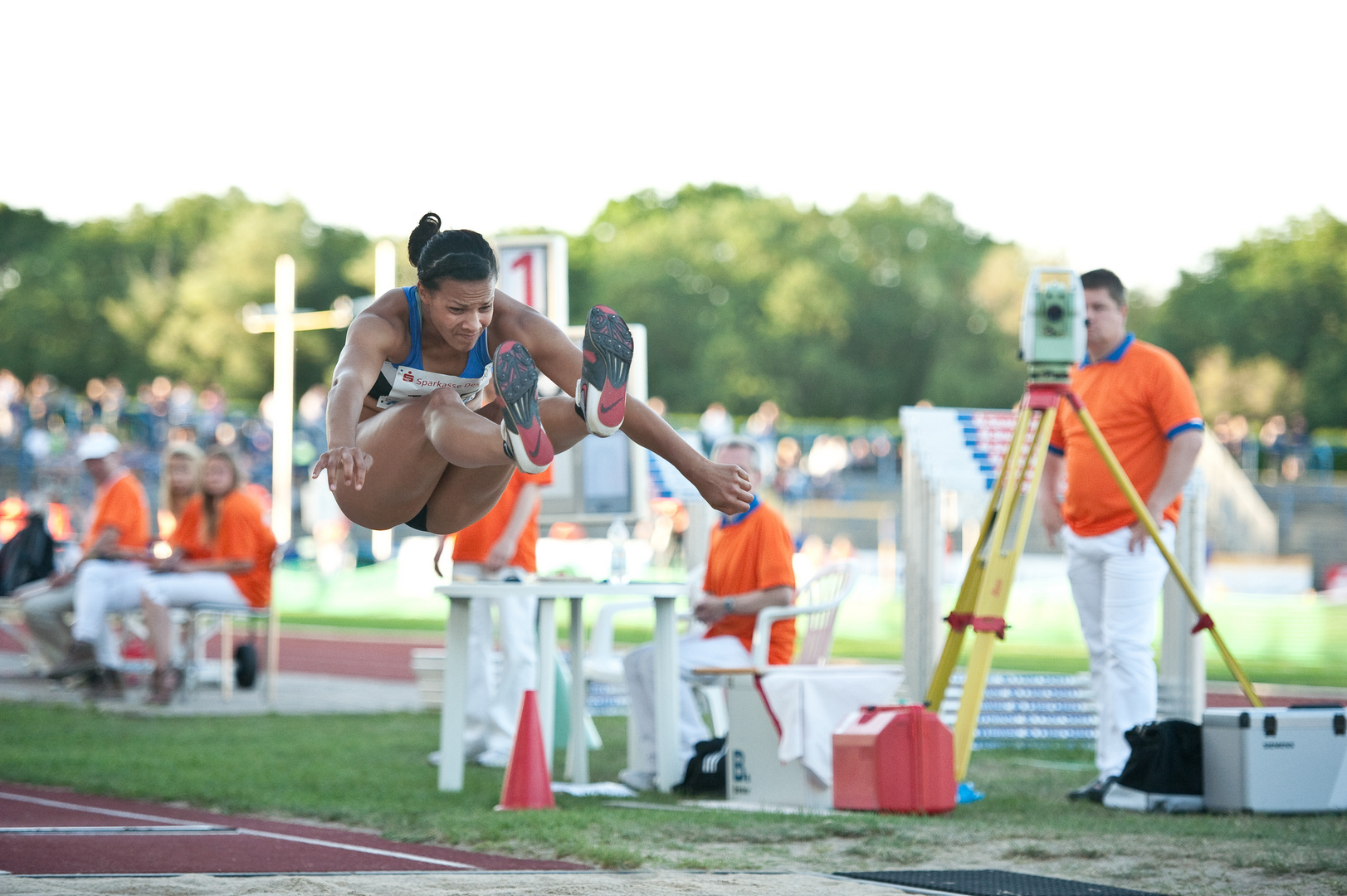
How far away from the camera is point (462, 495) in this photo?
5.05 m

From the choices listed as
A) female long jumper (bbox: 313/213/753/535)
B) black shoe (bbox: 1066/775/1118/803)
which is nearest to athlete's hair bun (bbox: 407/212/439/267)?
female long jumper (bbox: 313/213/753/535)

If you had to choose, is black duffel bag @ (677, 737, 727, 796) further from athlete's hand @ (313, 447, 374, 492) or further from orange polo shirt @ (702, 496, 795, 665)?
athlete's hand @ (313, 447, 374, 492)

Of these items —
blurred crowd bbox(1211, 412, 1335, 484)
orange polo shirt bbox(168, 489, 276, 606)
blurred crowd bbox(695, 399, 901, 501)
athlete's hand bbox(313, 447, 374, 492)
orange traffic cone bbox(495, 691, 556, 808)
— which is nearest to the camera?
athlete's hand bbox(313, 447, 374, 492)

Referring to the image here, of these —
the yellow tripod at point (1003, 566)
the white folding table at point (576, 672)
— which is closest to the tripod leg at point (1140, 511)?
the yellow tripod at point (1003, 566)

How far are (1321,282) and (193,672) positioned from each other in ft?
171

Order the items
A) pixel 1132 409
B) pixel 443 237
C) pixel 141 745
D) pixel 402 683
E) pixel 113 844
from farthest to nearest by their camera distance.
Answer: pixel 402 683
pixel 141 745
pixel 1132 409
pixel 113 844
pixel 443 237

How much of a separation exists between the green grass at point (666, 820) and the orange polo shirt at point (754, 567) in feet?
3.18

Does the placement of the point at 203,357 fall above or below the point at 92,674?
above

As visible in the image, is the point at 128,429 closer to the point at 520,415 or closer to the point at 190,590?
the point at 190,590

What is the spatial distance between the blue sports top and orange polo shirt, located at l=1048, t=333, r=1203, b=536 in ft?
9.65

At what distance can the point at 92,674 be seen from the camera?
1023 cm

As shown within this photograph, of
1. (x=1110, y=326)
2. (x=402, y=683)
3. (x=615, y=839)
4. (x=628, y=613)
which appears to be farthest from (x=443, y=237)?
(x=628, y=613)

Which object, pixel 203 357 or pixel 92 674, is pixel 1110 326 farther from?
pixel 203 357

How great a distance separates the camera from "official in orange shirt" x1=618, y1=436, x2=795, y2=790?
6824mm
